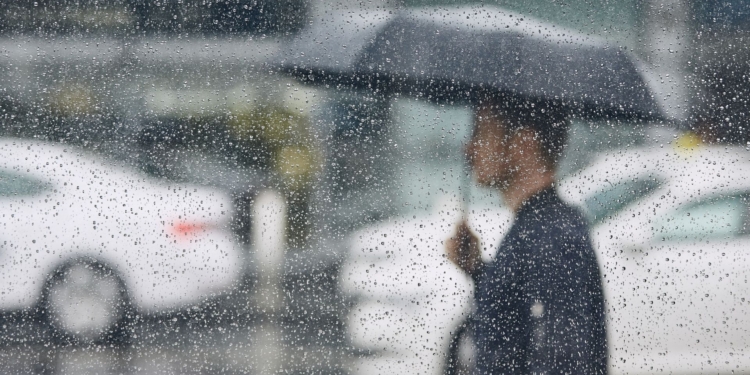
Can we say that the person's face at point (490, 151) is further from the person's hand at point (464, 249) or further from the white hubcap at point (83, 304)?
the white hubcap at point (83, 304)

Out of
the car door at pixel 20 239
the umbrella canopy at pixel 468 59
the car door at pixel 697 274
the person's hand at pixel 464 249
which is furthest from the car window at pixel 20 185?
the car door at pixel 697 274

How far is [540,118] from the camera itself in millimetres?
1561

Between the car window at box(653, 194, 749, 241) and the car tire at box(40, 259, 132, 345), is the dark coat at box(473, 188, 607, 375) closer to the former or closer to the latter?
the car window at box(653, 194, 749, 241)

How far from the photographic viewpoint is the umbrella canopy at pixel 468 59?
1.56 m

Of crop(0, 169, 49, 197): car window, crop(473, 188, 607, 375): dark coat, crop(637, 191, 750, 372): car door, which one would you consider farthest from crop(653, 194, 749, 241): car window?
crop(0, 169, 49, 197): car window

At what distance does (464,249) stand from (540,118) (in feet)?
1.09

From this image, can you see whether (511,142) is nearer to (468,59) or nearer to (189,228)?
(468,59)

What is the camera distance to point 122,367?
154 cm

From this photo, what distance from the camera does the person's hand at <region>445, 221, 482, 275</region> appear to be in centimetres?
154

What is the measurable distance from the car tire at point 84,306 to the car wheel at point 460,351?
70 cm

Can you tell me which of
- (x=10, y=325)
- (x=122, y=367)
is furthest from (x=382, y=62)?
(x=10, y=325)

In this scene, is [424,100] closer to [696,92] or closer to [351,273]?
[351,273]

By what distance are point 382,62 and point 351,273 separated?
46 centimetres

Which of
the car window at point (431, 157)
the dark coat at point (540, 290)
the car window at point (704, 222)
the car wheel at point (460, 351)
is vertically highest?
the car window at point (431, 157)
